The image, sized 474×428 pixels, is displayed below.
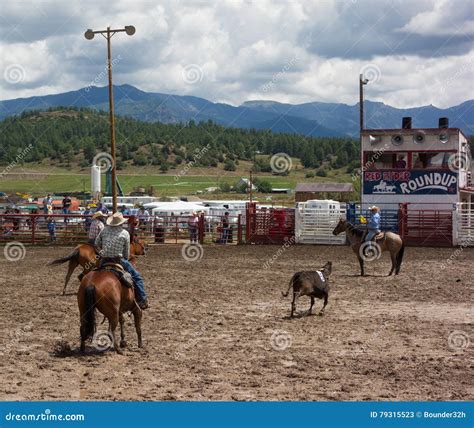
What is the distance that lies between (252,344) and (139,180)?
104 meters

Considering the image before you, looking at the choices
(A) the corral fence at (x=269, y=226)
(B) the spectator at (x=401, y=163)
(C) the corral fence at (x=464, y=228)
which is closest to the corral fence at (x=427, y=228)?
(C) the corral fence at (x=464, y=228)

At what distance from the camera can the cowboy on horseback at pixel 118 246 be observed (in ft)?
27.7

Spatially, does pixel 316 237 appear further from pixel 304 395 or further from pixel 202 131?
pixel 202 131

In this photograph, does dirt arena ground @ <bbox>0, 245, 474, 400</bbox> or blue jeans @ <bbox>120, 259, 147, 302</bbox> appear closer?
dirt arena ground @ <bbox>0, 245, 474, 400</bbox>

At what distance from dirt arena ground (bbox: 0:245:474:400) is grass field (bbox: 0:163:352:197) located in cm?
7910

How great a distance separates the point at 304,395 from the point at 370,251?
1036 centimetres

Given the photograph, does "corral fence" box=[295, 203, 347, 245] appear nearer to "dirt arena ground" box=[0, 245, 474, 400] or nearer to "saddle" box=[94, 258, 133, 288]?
"dirt arena ground" box=[0, 245, 474, 400]

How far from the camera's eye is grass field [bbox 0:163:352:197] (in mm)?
100125

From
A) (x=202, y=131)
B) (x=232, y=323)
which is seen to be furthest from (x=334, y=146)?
(x=232, y=323)

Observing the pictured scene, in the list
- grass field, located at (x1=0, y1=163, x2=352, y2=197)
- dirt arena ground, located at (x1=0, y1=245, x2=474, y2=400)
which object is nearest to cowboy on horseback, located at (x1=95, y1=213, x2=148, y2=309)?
dirt arena ground, located at (x1=0, y1=245, x2=474, y2=400)

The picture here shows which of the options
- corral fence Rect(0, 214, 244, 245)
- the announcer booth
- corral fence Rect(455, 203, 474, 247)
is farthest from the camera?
the announcer booth

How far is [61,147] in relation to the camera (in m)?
127

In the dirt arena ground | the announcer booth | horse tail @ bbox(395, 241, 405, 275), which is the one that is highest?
the announcer booth

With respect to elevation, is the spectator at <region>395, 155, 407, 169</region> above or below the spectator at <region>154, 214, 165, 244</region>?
above
